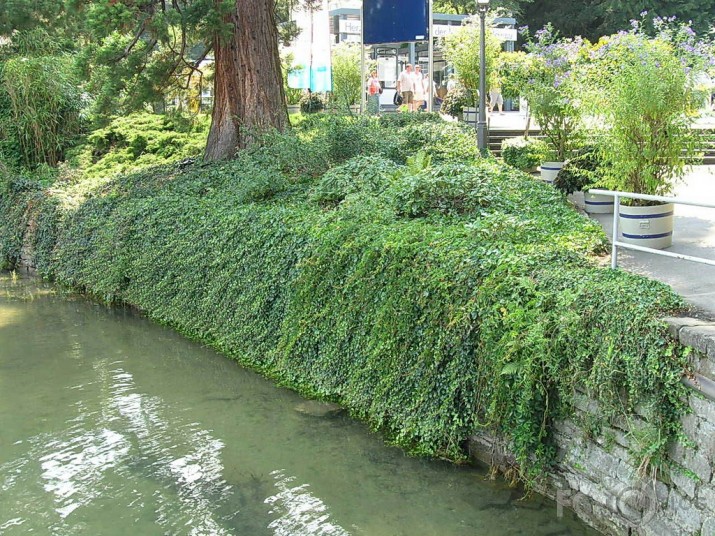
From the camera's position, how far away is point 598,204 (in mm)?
10469

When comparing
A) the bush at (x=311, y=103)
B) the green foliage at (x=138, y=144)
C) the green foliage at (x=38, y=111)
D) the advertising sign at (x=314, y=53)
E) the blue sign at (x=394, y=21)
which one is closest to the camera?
the green foliage at (x=138, y=144)

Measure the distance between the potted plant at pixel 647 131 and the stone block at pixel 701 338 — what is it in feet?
10.3

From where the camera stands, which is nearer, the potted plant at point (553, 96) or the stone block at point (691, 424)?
the stone block at point (691, 424)

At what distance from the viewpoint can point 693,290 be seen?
21.2ft

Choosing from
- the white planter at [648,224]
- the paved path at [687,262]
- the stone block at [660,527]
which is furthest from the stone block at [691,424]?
the white planter at [648,224]

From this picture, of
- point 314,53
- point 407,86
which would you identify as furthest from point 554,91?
point 407,86

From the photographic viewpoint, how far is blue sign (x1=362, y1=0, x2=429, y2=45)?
775 inches

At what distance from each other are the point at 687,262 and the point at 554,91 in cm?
560

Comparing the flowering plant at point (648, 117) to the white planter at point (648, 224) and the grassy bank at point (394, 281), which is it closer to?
the white planter at point (648, 224)

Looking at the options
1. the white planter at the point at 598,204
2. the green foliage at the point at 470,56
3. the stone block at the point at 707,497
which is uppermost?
the green foliage at the point at 470,56

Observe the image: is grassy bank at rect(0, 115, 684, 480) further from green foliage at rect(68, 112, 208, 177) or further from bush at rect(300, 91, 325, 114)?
bush at rect(300, 91, 325, 114)

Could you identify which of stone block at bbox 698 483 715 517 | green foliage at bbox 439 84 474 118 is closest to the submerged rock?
stone block at bbox 698 483 715 517

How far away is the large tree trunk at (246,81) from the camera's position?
14320 millimetres

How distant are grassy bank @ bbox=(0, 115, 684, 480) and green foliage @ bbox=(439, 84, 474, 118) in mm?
5594
